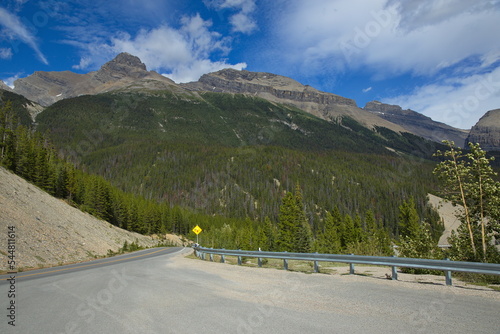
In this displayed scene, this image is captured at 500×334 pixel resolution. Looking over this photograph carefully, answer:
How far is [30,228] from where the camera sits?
85.4ft

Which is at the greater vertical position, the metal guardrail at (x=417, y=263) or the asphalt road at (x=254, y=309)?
the metal guardrail at (x=417, y=263)

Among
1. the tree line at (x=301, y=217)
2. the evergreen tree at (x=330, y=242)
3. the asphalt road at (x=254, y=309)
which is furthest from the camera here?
the evergreen tree at (x=330, y=242)

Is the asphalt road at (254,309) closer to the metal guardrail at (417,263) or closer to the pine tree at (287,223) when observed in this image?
the metal guardrail at (417,263)

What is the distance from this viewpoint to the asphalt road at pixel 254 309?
5125mm

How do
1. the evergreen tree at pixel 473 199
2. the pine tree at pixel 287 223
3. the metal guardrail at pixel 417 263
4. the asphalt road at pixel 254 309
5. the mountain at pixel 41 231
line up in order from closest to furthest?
1. the asphalt road at pixel 254 309
2. the metal guardrail at pixel 417 263
3. the evergreen tree at pixel 473 199
4. the mountain at pixel 41 231
5. the pine tree at pixel 287 223

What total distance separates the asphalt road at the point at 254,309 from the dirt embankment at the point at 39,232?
14.1 metres

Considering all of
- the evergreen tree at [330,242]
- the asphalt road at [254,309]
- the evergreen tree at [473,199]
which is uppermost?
the evergreen tree at [473,199]

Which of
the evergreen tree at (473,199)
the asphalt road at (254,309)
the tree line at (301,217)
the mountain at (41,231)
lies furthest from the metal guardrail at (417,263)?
the mountain at (41,231)

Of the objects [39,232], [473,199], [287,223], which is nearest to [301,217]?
[287,223]

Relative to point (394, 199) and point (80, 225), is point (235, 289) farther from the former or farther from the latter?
point (394, 199)

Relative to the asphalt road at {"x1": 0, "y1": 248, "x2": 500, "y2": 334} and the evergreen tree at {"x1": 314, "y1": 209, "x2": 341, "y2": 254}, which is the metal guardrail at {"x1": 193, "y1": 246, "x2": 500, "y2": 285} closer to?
the asphalt road at {"x1": 0, "y1": 248, "x2": 500, "y2": 334}

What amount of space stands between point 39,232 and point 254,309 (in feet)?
90.5

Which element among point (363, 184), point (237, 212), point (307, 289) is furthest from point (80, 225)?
point (363, 184)

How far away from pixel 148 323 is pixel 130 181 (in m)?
168
